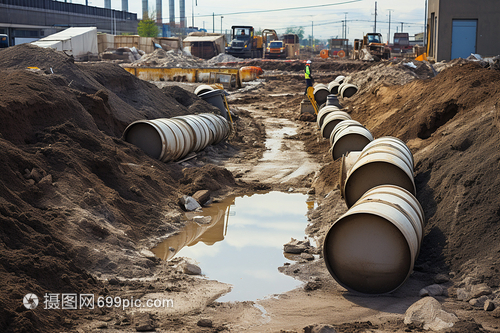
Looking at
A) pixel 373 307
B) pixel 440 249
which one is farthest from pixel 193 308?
pixel 440 249

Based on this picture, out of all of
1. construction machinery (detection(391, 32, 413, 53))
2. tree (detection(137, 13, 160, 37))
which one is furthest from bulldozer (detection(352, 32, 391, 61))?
tree (detection(137, 13, 160, 37))

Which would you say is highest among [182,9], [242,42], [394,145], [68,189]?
[182,9]

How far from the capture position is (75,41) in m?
38.5

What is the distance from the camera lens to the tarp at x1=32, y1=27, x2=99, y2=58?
35.8 m

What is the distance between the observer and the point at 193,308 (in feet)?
15.9

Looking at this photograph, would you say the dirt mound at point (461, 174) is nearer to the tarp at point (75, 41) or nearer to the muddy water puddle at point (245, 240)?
the muddy water puddle at point (245, 240)

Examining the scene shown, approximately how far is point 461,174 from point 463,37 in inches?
841

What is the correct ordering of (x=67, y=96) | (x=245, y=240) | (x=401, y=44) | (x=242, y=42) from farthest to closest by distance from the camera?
(x=401, y=44) < (x=242, y=42) < (x=67, y=96) < (x=245, y=240)

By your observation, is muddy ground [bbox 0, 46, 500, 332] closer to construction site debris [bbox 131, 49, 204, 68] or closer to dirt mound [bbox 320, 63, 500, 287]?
dirt mound [bbox 320, 63, 500, 287]

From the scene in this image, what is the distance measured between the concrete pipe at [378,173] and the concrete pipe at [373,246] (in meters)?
1.43

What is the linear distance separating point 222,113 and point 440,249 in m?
11.3

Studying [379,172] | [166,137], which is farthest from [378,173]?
[166,137]

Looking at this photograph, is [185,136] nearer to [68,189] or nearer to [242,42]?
[68,189]

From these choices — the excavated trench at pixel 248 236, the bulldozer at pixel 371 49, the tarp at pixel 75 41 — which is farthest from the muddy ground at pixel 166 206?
the bulldozer at pixel 371 49
